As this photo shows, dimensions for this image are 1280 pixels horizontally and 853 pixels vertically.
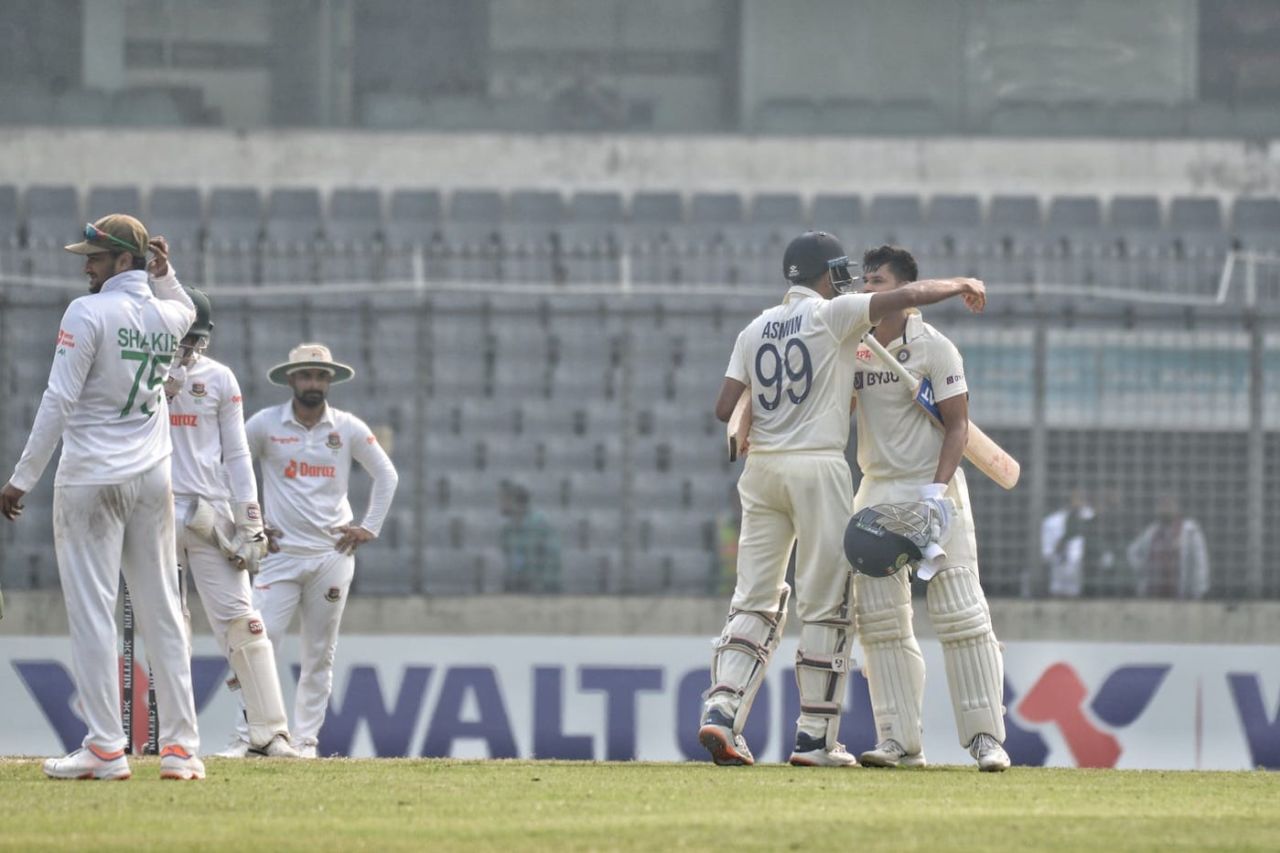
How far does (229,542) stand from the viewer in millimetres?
9359

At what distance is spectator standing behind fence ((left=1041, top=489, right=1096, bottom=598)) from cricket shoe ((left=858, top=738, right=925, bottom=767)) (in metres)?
5.92

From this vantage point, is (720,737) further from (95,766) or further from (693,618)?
(693,618)

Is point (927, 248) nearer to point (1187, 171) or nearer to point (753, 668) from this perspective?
point (1187, 171)

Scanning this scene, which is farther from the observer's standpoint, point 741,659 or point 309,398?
point 309,398

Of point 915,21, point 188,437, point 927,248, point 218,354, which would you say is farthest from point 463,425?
point 915,21

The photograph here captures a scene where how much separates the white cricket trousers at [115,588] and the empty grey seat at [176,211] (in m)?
10.7

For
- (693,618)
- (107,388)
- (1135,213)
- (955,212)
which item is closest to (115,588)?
(107,388)

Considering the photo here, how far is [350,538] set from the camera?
1088cm

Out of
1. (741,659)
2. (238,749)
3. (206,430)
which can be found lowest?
(238,749)

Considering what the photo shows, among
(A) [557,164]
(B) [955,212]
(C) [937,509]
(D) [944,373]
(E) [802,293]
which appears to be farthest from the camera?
(A) [557,164]

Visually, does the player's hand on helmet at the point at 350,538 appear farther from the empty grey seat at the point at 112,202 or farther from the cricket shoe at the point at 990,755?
the empty grey seat at the point at 112,202

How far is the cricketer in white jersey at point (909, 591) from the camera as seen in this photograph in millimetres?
8555

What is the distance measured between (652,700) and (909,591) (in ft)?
15.6

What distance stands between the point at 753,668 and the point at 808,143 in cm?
1315
